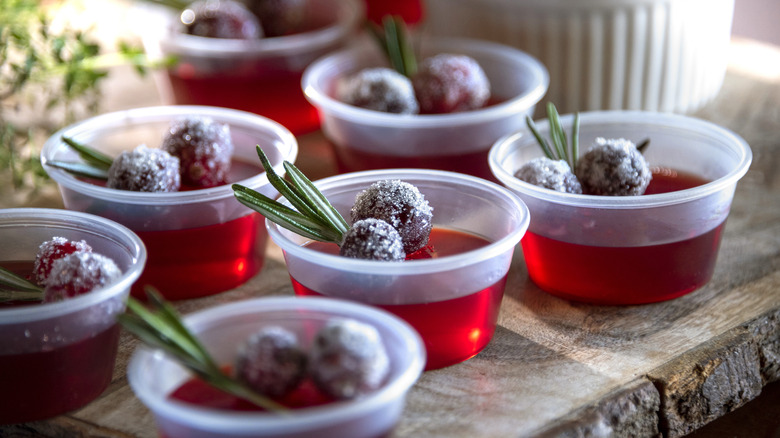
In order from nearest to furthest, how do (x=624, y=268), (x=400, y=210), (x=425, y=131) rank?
(x=400, y=210)
(x=624, y=268)
(x=425, y=131)

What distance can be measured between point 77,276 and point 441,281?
43 centimetres

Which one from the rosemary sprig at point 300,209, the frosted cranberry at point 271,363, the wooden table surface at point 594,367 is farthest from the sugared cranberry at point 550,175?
the frosted cranberry at point 271,363

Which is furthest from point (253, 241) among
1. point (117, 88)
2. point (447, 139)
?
point (117, 88)

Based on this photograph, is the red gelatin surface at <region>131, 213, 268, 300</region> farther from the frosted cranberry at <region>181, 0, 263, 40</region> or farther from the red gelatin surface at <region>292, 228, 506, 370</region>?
the frosted cranberry at <region>181, 0, 263, 40</region>

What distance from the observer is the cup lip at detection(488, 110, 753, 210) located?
1.20 meters

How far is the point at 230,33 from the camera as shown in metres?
1.78

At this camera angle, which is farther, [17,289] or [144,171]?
[144,171]

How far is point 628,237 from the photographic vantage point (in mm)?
1228

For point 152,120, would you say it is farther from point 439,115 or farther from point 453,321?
point 453,321

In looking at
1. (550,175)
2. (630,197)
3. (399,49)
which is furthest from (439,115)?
(630,197)

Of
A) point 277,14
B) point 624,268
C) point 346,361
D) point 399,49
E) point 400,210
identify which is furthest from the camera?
point 277,14

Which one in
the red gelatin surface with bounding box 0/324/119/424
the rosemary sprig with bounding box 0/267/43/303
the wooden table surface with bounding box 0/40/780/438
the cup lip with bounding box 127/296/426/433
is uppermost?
the cup lip with bounding box 127/296/426/433

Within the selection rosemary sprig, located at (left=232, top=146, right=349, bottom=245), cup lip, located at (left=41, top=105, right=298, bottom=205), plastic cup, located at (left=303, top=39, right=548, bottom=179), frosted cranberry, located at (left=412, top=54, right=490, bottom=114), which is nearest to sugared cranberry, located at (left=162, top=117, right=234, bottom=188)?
cup lip, located at (left=41, top=105, right=298, bottom=205)

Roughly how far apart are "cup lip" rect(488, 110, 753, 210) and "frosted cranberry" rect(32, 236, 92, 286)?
22.8 inches
